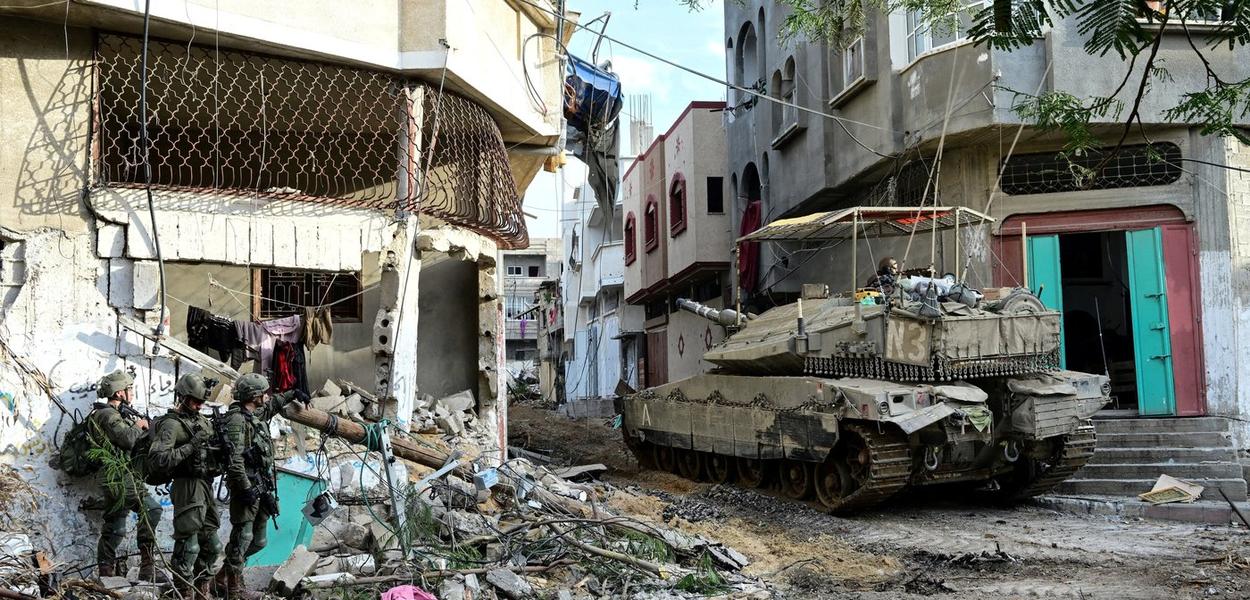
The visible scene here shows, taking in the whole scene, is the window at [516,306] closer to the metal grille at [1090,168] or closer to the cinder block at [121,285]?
the metal grille at [1090,168]

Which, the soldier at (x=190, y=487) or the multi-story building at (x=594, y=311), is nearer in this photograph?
the soldier at (x=190, y=487)

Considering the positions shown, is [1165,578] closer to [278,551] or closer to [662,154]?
[278,551]

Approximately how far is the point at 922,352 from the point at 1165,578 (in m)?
3.45

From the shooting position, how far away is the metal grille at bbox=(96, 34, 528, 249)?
29.0ft

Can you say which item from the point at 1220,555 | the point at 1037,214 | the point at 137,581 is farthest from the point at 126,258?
the point at 1037,214

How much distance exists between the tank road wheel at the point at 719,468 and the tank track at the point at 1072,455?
3.61 m

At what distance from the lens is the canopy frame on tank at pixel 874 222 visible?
12.4 meters

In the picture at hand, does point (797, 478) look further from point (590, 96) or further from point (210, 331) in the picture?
point (210, 331)

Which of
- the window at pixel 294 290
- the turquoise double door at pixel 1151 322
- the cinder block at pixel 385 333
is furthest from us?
the turquoise double door at pixel 1151 322

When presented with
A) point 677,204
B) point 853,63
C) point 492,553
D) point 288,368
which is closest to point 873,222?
point 853,63

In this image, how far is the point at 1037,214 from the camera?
1336cm

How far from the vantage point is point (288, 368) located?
10.1 metres

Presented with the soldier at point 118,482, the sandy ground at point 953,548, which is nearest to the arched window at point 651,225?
the sandy ground at point 953,548

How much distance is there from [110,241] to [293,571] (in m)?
3.40
